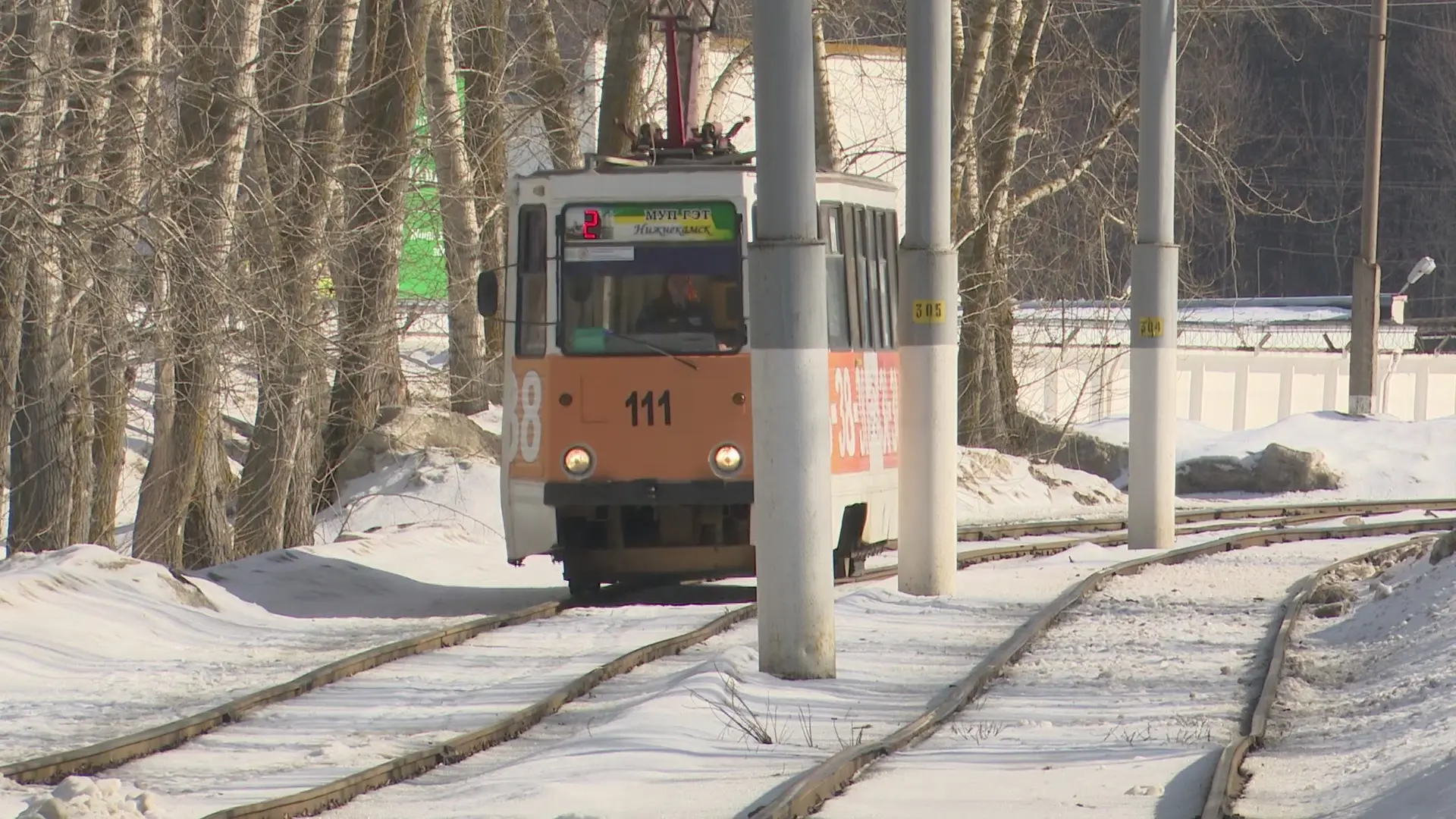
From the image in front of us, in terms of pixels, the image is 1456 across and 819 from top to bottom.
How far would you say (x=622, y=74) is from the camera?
2391cm

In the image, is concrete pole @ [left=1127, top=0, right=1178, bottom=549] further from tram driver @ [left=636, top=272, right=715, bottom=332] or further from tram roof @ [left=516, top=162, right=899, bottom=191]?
tram driver @ [left=636, top=272, right=715, bottom=332]

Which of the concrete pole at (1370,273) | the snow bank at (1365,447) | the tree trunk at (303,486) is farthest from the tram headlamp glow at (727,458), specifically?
the concrete pole at (1370,273)

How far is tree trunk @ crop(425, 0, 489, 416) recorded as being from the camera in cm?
2253

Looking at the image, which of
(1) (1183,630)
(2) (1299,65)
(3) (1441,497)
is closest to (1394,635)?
(1) (1183,630)

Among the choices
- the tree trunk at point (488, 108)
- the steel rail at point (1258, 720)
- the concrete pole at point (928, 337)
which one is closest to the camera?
the steel rail at point (1258, 720)

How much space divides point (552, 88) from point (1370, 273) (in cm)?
1364

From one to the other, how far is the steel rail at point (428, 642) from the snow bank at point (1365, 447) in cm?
475

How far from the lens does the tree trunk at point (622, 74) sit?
2372 centimetres

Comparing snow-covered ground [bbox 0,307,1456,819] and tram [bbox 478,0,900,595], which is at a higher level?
tram [bbox 478,0,900,595]

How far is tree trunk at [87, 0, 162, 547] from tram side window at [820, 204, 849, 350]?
14.1 ft

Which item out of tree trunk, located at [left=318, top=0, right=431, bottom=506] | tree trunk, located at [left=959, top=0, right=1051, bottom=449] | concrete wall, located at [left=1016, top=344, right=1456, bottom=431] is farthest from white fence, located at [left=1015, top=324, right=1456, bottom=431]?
tree trunk, located at [left=318, top=0, right=431, bottom=506]

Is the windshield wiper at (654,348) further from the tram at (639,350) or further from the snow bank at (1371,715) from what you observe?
the snow bank at (1371,715)

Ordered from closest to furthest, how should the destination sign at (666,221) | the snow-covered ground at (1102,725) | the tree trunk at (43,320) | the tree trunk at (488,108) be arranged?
the snow-covered ground at (1102,725) < the destination sign at (666,221) < the tree trunk at (43,320) < the tree trunk at (488,108)

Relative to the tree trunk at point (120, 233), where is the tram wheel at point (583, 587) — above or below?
below
